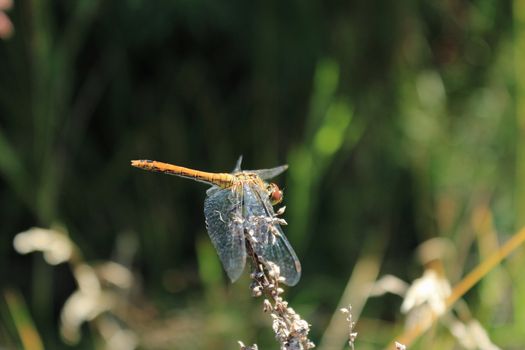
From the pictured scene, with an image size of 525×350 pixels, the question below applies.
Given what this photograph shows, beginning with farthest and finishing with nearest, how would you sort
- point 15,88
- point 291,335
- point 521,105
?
1. point 15,88
2. point 521,105
3. point 291,335

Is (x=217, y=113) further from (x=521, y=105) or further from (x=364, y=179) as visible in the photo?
(x=521, y=105)

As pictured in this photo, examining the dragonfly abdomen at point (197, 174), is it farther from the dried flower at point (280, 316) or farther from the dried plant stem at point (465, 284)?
the dried plant stem at point (465, 284)

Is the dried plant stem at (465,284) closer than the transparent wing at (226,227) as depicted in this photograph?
No

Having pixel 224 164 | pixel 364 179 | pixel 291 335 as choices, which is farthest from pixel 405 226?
pixel 291 335

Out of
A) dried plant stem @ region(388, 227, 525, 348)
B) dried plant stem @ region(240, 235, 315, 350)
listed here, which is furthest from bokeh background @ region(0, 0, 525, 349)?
dried plant stem @ region(240, 235, 315, 350)

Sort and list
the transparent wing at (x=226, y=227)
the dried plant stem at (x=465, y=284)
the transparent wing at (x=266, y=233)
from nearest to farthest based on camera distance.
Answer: the transparent wing at (x=266, y=233) < the transparent wing at (x=226, y=227) < the dried plant stem at (x=465, y=284)


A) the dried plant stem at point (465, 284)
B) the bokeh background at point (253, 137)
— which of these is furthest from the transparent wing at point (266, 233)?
the bokeh background at point (253, 137)

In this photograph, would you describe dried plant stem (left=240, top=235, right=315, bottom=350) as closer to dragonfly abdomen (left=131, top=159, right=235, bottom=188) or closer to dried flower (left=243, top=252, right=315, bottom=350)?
dried flower (left=243, top=252, right=315, bottom=350)
